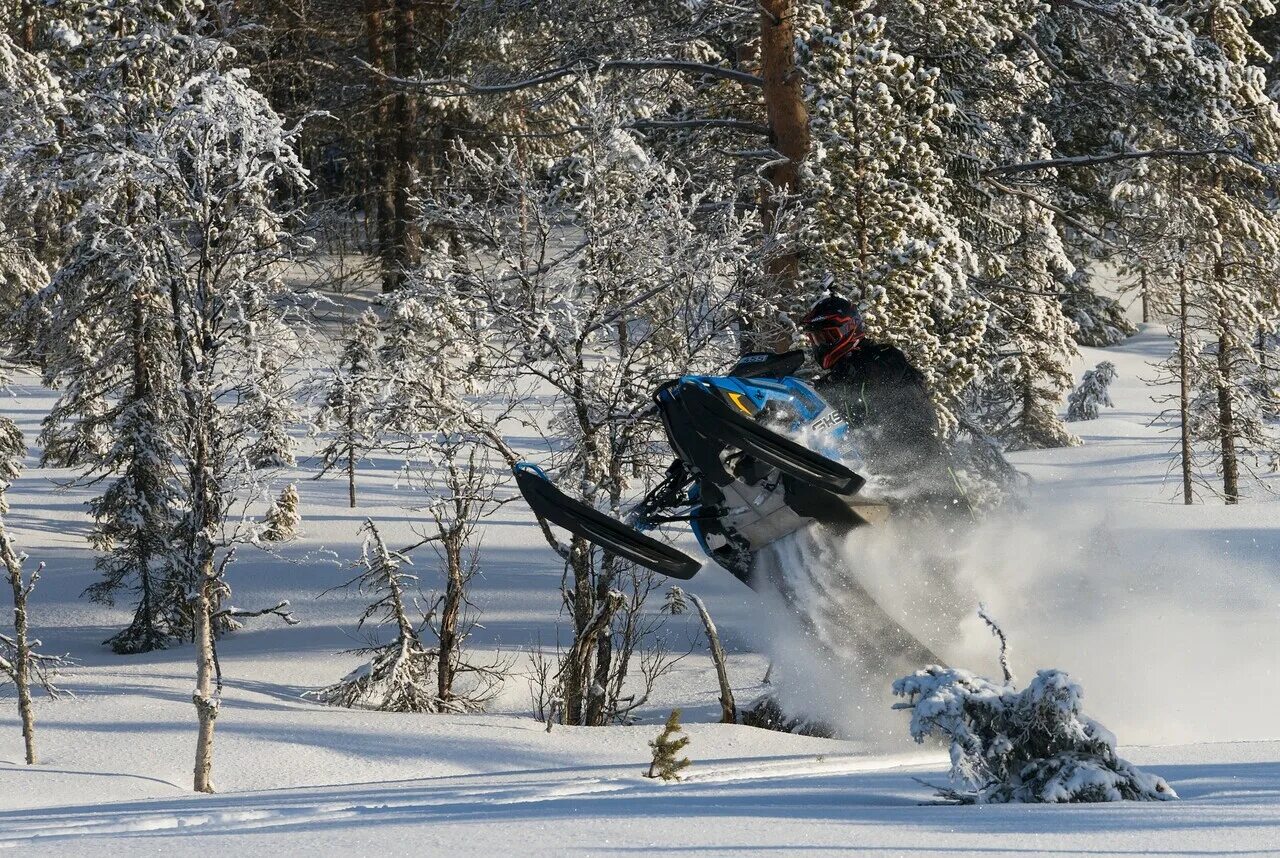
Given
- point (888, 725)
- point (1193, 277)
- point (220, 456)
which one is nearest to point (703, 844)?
point (888, 725)

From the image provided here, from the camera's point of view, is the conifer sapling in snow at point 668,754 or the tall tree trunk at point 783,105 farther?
the tall tree trunk at point 783,105

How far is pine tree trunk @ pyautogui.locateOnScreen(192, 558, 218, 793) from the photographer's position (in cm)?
1107

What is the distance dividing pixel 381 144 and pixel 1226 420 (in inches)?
754

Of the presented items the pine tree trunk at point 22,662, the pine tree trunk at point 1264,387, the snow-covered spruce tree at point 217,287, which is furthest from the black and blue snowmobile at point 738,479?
the pine tree trunk at point 1264,387

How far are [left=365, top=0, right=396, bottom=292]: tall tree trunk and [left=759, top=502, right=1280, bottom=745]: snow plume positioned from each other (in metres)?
18.2

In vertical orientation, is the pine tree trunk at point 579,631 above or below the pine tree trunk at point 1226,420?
below

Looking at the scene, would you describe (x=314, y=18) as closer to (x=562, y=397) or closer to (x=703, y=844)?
(x=562, y=397)

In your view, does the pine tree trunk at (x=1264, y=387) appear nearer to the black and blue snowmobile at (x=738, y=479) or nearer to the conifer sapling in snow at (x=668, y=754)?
the black and blue snowmobile at (x=738, y=479)

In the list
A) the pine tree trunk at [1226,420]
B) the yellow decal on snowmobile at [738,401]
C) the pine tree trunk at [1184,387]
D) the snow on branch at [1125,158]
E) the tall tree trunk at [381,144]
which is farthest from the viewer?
the tall tree trunk at [381,144]

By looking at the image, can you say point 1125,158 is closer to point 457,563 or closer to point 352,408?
point 457,563

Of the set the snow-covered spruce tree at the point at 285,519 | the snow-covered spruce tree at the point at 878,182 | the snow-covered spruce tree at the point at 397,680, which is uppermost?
the snow-covered spruce tree at the point at 878,182

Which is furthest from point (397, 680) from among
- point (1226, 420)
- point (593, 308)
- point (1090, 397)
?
point (1090, 397)

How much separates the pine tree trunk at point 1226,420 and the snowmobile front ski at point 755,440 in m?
17.1

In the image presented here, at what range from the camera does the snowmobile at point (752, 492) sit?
8055 millimetres
